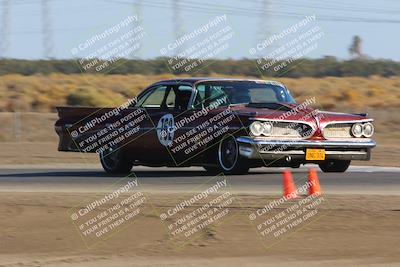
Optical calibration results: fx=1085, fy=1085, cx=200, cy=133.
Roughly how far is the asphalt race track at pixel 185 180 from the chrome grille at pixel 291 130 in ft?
2.18

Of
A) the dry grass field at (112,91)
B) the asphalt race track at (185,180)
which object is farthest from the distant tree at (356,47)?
the asphalt race track at (185,180)

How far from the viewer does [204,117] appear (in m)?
16.1

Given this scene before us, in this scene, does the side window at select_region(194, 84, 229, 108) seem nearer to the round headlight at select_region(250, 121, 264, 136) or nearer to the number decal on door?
the number decal on door

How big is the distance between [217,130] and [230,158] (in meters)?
0.47

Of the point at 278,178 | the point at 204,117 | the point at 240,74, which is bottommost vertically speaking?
the point at 240,74

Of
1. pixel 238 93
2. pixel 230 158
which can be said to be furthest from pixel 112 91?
pixel 230 158

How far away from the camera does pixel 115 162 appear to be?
17.7 m

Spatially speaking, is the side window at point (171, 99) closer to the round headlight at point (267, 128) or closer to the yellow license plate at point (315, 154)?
the round headlight at point (267, 128)

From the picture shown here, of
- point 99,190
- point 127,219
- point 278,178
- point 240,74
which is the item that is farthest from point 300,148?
point 240,74

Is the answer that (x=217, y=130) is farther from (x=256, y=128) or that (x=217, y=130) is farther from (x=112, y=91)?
(x=112, y=91)

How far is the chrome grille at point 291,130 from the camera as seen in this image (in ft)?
52.0

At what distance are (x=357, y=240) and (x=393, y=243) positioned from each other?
0.33 meters

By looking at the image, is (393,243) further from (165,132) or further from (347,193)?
(165,132)

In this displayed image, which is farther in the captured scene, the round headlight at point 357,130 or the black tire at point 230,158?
the round headlight at point 357,130
